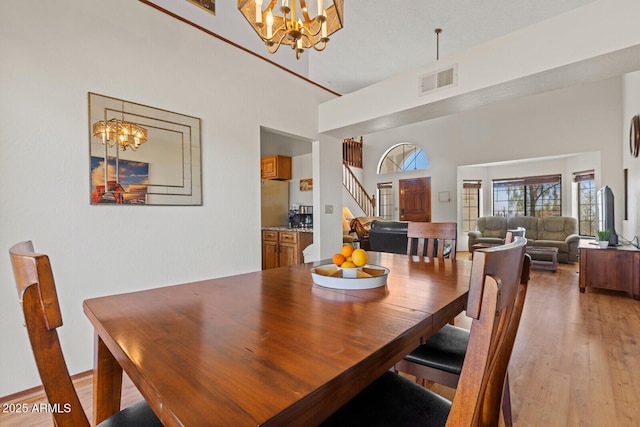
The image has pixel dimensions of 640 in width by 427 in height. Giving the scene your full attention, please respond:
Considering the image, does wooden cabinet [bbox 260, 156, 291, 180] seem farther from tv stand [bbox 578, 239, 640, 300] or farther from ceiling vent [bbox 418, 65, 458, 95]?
tv stand [bbox 578, 239, 640, 300]

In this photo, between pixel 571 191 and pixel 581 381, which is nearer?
pixel 581 381

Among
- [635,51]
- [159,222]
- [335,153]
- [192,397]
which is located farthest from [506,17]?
[192,397]

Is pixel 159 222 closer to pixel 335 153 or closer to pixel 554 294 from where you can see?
pixel 335 153

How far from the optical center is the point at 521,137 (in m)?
6.89

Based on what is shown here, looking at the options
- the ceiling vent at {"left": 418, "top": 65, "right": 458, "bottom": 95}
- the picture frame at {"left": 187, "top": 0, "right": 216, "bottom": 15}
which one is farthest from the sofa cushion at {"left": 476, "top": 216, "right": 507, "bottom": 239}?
the picture frame at {"left": 187, "top": 0, "right": 216, "bottom": 15}

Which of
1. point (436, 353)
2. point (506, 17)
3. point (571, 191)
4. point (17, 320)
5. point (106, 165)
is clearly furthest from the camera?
point (571, 191)

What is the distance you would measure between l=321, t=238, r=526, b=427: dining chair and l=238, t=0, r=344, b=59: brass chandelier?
1662mm

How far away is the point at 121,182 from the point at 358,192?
24.5 feet

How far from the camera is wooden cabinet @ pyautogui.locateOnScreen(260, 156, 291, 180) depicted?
5098mm

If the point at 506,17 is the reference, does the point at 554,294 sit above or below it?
below

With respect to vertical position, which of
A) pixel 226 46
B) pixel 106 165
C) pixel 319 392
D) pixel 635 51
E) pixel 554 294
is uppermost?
pixel 226 46

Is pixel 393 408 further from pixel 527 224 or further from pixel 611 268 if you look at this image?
pixel 527 224

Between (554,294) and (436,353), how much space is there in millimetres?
3677

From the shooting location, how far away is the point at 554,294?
3.88m
